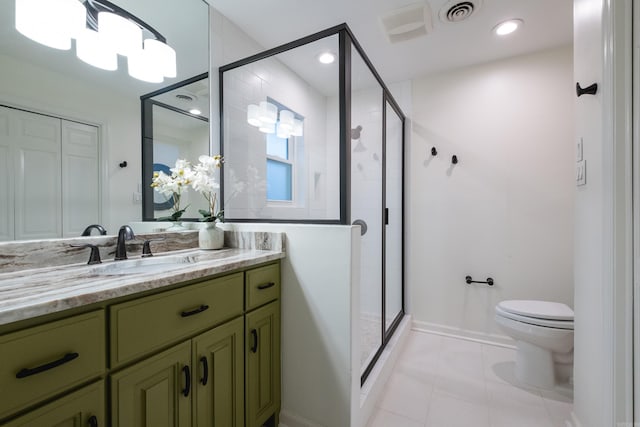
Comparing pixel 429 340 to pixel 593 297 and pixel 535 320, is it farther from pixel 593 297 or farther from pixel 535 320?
pixel 593 297

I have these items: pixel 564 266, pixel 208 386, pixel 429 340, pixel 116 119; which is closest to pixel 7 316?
pixel 208 386

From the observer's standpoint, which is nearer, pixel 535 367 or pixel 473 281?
pixel 535 367

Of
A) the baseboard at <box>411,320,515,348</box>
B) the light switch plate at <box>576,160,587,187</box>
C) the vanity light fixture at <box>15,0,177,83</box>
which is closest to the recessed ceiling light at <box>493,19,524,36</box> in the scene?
the light switch plate at <box>576,160,587,187</box>

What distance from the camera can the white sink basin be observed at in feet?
3.46

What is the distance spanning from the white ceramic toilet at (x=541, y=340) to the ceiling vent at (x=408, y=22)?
6.36 feet

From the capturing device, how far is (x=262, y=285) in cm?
122

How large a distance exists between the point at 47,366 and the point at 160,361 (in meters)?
0.28

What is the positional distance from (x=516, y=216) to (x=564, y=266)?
482 mm

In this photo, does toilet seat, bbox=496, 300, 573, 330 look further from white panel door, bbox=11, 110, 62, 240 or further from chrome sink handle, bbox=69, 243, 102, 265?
white panel door, bbox=11, 110, 62, 240

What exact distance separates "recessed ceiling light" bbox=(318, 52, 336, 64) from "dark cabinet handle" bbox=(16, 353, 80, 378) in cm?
154

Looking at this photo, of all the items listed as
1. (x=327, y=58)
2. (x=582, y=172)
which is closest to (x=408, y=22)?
(x=327, y=58)

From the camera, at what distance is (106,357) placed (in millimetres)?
708

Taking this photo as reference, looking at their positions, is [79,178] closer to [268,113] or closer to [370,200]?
[268,113]

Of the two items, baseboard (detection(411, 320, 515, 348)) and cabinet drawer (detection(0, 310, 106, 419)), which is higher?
cabinet drawer (detection(0, 310, 106, 419))
